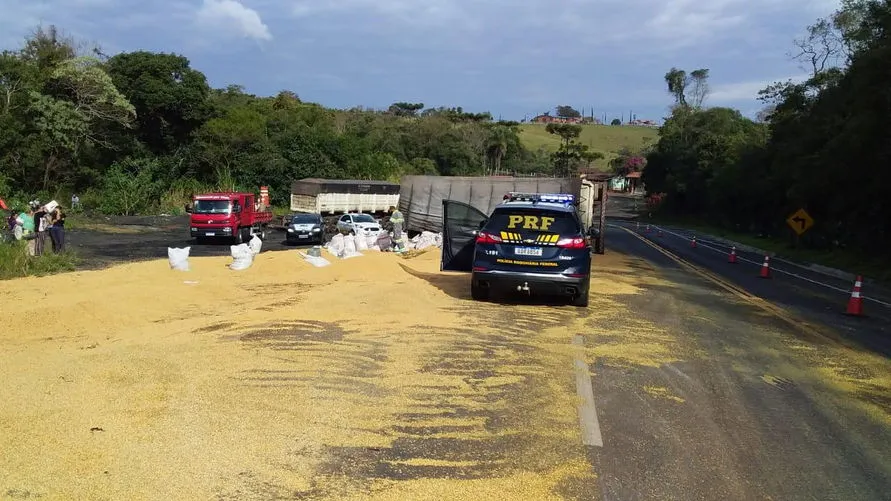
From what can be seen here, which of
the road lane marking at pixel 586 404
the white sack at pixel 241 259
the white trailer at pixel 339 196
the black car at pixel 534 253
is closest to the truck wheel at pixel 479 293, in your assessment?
the black car at pixel 534 253

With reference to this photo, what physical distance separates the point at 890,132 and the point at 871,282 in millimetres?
5385

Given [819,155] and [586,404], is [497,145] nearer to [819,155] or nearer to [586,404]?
[819,155]

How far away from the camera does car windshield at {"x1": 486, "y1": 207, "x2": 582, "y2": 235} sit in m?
11.8

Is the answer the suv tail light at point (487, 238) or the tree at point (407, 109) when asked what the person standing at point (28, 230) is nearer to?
the suv tail light at point (487, 238)

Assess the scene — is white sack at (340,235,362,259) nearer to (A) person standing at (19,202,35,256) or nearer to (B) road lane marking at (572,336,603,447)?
(A) person standing at (19,202,35,256)

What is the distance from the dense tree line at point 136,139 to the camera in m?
47.6

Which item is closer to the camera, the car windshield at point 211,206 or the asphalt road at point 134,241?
the asphalt road at point 134,241

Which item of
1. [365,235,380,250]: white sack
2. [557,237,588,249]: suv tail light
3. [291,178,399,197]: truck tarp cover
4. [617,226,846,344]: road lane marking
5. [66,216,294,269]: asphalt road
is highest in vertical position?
[291,178,399,197]: truck tarp cover

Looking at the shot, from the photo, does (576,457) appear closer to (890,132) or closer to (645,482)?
(645,482)

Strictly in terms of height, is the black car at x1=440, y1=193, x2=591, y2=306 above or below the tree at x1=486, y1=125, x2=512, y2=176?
below

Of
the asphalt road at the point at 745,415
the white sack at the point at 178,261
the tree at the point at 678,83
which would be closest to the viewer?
the asphalt road at the point at 745,415

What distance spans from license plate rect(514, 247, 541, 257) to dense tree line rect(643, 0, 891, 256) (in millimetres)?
18937

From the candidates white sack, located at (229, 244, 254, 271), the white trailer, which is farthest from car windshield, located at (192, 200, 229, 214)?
white sack, located at (229, 244, 254, 271)

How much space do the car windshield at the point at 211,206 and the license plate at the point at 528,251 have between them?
21.7 m
